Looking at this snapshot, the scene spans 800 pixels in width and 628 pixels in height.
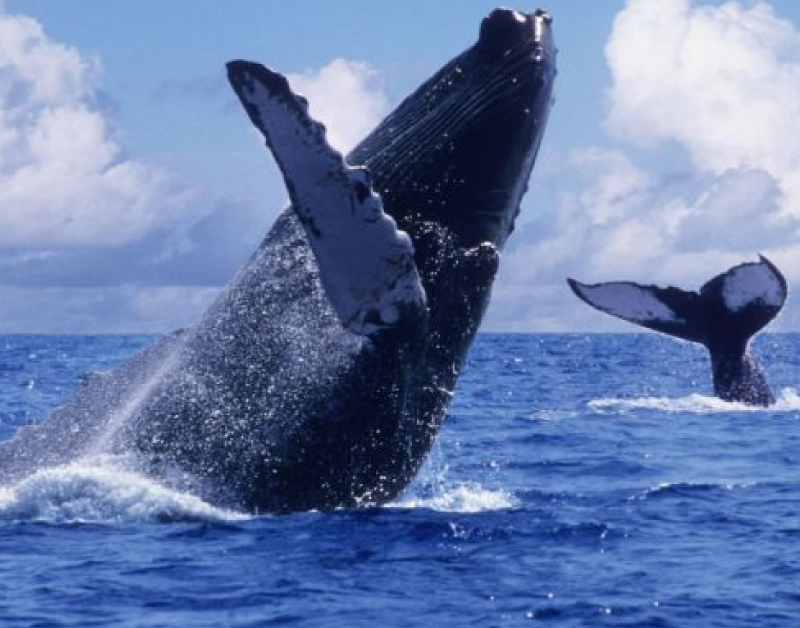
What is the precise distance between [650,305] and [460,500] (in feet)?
28.8

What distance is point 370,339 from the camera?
8156 mm

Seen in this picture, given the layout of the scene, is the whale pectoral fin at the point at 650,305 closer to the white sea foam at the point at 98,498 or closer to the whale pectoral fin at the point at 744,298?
the whale pectoral fin at the point at 744,298

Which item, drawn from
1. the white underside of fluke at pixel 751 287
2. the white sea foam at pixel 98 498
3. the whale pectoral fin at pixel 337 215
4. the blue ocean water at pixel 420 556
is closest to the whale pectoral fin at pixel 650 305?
the white underside of fluke at pixel 751 287

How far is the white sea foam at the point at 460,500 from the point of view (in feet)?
32.3

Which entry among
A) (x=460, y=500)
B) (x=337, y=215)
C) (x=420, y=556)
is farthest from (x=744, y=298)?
(x=337, y=215)

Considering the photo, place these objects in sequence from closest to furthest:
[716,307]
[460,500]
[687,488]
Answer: [460,500], [687,488], [716,307]

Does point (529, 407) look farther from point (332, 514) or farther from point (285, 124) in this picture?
point (285, 124)

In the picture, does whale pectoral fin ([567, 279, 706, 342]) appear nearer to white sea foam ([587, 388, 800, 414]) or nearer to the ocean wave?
white sea foam ([587, 388, 800, 414])

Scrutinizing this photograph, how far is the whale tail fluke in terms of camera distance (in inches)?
729

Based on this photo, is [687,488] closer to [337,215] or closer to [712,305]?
[337,215]

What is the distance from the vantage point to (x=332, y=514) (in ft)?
28.9

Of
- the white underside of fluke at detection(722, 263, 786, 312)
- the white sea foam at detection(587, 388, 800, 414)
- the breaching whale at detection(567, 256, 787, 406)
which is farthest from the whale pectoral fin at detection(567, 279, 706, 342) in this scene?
the white sea foam at detection(587, 388, 800, 414)

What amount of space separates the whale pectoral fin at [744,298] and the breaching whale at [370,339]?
10255 millimetres

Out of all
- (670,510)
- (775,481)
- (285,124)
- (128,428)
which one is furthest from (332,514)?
(775,481)
